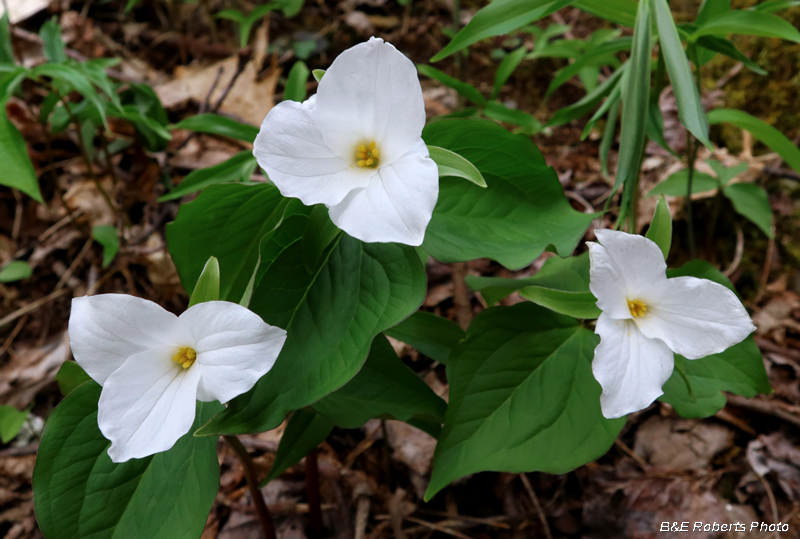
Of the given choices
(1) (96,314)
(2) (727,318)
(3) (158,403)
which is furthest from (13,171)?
(2) (727,318)

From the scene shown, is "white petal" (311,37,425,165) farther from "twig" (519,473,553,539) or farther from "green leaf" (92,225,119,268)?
"green leaf" (92,225,119,268)

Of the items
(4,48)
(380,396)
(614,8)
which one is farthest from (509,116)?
(4,48)

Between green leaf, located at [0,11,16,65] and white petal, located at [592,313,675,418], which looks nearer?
white petal, located at [592,313,675,418]

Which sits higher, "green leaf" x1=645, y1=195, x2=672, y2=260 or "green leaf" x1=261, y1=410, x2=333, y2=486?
"green leaf" x1=645, y1=195, x2=672, y2=260

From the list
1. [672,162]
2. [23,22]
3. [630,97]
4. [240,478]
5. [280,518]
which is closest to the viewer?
[630,97]

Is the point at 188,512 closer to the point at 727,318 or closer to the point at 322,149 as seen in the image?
the point at 322,149

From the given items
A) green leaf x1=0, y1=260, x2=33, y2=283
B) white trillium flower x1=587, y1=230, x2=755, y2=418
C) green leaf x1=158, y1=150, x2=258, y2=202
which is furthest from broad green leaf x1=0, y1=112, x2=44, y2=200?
white trillium flower x1=587, y1=230, x2=755, y2=418

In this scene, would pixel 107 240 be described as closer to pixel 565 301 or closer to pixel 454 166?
pixel 454 166
